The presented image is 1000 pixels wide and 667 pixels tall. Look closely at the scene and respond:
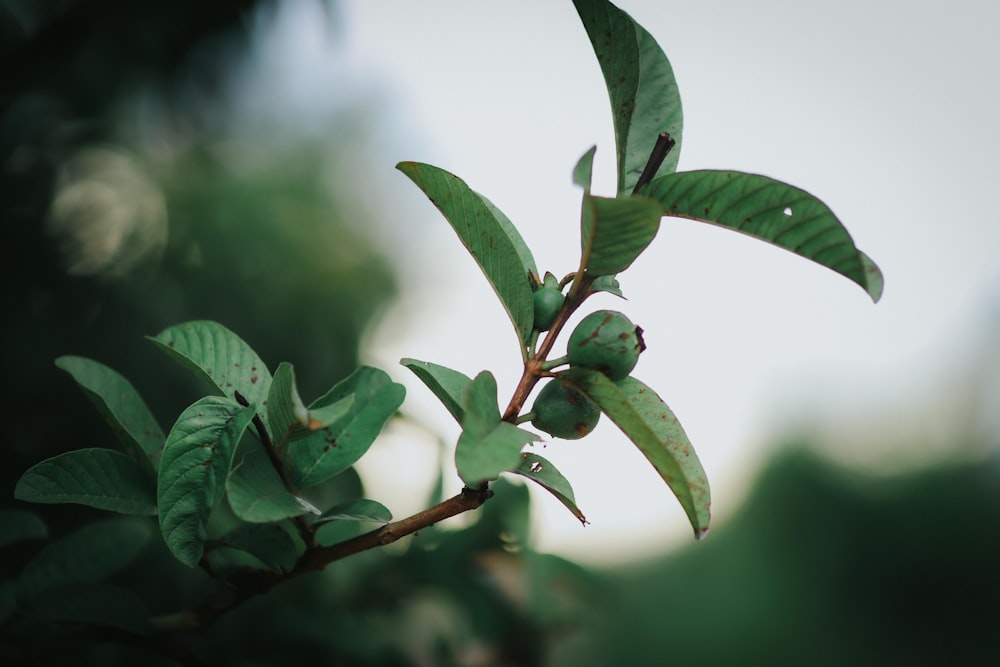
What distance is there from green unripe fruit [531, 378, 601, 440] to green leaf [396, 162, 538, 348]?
4 cm

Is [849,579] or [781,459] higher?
[781,459]

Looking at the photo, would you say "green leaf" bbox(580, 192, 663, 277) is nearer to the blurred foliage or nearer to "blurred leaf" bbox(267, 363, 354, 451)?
"blurred leaf" bbox(267, 363, 354, 451)

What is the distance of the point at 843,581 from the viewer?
877 centimetres

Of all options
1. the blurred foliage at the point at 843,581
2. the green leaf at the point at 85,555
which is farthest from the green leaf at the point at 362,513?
the blurred foliage at the point at 843,581

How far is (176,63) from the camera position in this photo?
1.44 metres

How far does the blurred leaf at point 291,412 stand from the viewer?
39cm

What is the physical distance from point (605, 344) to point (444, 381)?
11 centimetres

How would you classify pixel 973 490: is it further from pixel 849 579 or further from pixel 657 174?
pixel 657 174

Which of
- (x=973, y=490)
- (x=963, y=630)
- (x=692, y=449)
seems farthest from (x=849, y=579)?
(x=692, y=449)

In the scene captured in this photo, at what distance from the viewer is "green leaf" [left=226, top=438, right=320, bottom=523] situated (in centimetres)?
40

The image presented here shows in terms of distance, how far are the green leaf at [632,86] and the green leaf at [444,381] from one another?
0.59 ft

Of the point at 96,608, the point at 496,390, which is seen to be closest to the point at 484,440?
the point at 496,390

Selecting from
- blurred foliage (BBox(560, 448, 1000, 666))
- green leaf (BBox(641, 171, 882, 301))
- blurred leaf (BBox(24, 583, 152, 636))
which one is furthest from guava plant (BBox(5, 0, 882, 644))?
blurred foliage (BBox(560, 448, 1000, 666))

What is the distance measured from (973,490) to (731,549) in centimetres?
299
